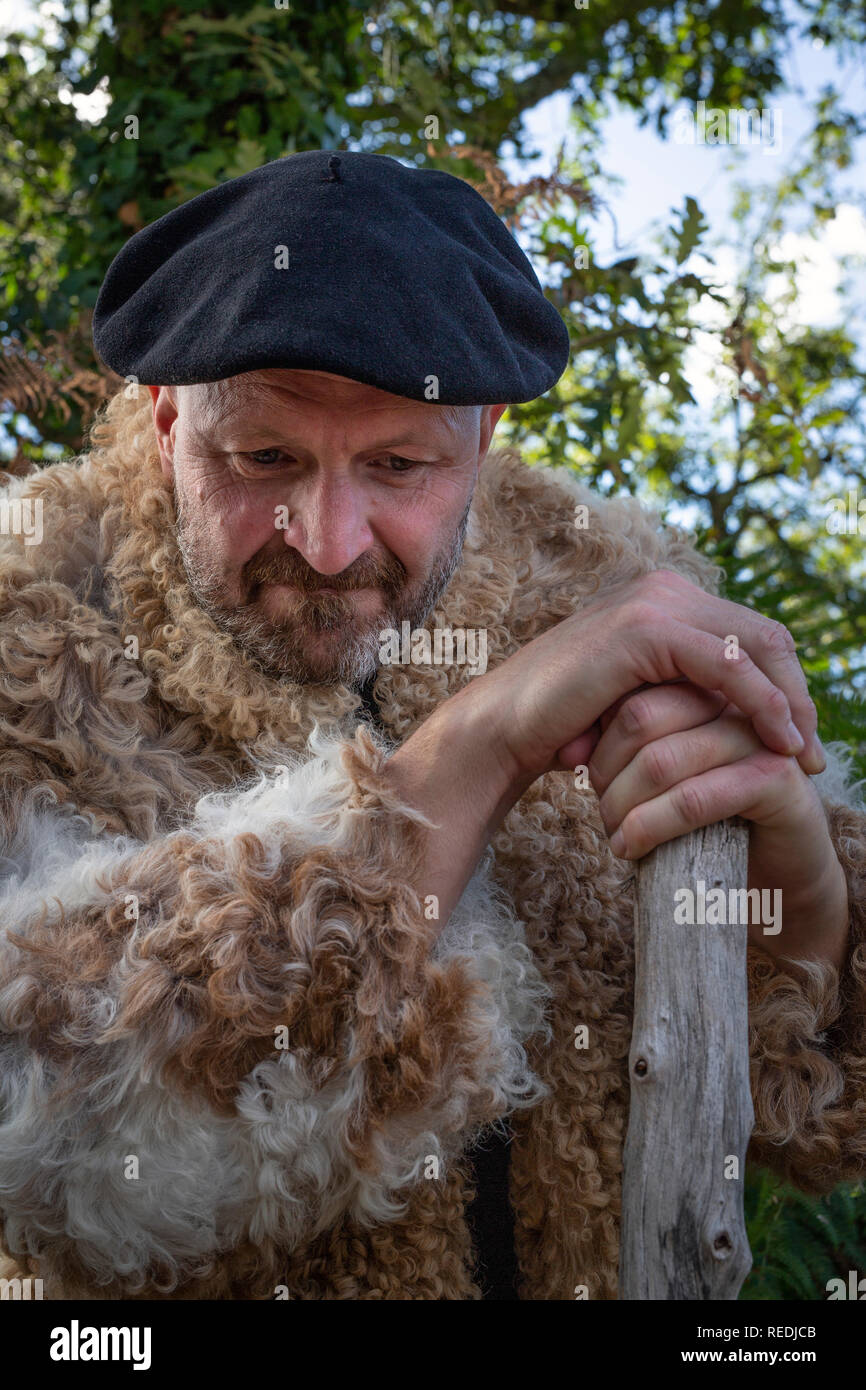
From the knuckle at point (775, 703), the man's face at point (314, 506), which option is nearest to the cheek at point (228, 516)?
the man's face at point (314, 506)

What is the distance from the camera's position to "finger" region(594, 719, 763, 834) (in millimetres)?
1643

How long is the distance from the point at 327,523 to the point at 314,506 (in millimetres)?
33

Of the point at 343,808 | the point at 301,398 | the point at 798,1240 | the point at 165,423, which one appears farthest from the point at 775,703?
the point at 798,1240

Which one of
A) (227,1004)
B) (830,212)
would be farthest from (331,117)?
(830,212)

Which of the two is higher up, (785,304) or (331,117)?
(785,304)

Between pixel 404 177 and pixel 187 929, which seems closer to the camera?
pixel 187 929

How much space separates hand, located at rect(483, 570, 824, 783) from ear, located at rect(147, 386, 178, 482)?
734 millimetres

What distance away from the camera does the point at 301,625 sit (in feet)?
6.47

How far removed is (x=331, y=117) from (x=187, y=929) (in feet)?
10.7

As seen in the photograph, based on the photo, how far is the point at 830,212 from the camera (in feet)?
23.8

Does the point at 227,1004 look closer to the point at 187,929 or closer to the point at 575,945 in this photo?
the point at 187,929

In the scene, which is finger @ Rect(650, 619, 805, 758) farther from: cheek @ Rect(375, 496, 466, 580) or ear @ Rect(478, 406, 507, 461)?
ear @ Rect(478, 406, 507, 461)
